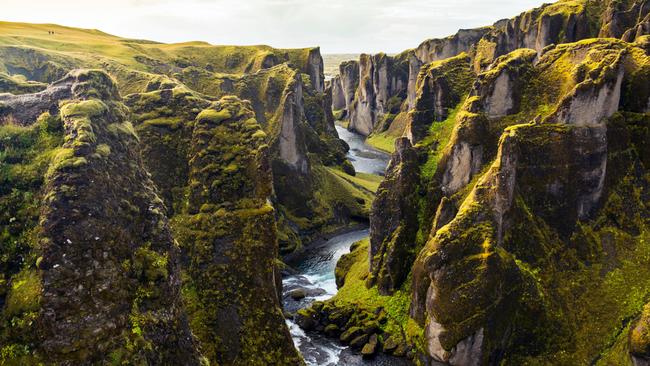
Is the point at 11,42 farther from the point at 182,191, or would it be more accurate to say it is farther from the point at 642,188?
the point at 642,188

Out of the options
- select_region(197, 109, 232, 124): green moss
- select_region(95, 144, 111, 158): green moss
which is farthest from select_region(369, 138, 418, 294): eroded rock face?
select_region(95, 144, 111, 158): green moss

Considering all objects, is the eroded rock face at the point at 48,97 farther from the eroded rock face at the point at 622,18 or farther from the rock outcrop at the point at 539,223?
the eroded rock face at the point at 622,18

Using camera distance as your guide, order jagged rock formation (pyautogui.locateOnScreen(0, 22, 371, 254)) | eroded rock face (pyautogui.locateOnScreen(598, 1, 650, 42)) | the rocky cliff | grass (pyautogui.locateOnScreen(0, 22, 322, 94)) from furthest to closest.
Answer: grass (pyautogui.locateOnScreen(0, 22, 322, 94))
eroded rock face (pyautogui.locateOnScreen(598, 1, 650, 42))
jagged rock formation (pyautogui.locateOnScreen(0, 22, 371, 254))
the rocky cliff

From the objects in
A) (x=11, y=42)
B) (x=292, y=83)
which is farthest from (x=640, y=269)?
(x=11, y=42)

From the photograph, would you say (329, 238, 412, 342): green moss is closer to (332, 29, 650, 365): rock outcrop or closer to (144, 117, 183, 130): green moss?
(332, 29, 650, 365): rock outcrop

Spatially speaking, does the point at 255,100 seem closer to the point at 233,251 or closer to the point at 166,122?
the point at 166,122

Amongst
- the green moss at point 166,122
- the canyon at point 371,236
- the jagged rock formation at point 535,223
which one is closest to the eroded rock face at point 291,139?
the canyon at point 371,236

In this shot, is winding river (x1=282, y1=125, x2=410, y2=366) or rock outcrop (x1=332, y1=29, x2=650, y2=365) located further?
winding river (x1=282, y1=125, x2=410, y2=366)
